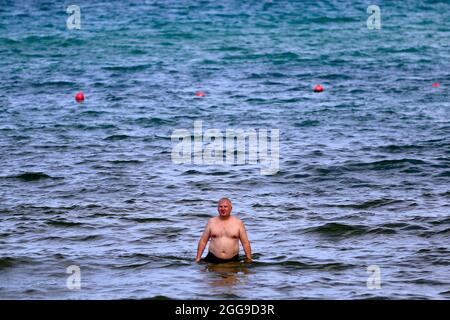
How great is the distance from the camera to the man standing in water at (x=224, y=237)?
1484 cm

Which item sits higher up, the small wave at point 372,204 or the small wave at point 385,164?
the small wave at point 385,164

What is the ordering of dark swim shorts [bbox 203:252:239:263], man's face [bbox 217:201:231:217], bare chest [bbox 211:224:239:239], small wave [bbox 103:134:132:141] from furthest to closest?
small wave [bbox 103:134:132:141] → dark swim shorts [bbox 203:252:239:263] → bare chest [bbox 211:224:239:239] → man's face [bbox 217:201:231:217]

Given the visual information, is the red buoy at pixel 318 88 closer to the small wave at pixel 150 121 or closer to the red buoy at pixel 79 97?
the small wave at pixel 150 121

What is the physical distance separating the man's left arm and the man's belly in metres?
0.11

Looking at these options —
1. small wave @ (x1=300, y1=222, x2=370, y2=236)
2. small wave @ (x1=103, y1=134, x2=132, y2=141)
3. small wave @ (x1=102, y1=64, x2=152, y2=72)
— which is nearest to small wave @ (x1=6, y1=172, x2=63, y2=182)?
small wave @ (x1=103, y1=134, x2=132, y2=141)

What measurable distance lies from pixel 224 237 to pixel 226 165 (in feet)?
26.0

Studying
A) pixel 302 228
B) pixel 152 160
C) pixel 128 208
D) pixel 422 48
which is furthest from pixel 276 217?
pixel 422 48

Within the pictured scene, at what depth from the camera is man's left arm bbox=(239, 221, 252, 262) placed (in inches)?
584

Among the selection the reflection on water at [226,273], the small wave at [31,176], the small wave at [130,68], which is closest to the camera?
the reflection on water at [226,273]

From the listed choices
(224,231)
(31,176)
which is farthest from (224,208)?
(31,176)

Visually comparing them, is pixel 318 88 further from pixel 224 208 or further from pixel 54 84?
pixel 224 208

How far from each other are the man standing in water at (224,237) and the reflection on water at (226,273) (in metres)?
0.11

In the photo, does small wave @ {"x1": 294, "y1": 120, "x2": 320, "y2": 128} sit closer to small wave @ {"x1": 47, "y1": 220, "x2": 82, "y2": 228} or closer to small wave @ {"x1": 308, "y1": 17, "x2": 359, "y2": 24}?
small wave @ {"x1": 47, "y1": 220, "x2": 82, "y2": 228}

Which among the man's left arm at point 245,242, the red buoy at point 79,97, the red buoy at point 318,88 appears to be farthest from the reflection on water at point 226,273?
the red buoy at point 318,88
